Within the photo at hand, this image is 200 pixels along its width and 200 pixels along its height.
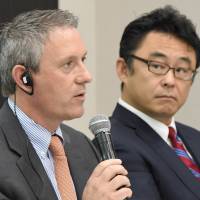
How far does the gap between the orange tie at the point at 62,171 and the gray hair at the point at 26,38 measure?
0.21 meters

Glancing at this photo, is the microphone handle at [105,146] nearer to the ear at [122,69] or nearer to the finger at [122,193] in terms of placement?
the finger at [122,193]

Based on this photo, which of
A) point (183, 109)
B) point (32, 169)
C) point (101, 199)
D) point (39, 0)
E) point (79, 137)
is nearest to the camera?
point (101, 199)

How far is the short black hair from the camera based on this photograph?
225cm

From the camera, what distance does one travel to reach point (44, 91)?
1.62 m

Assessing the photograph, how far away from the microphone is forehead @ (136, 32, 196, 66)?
729 millimetres

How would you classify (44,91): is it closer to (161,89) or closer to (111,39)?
(161,89)

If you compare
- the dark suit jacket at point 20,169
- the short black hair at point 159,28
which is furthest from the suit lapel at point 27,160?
the short black hair at point 159,28

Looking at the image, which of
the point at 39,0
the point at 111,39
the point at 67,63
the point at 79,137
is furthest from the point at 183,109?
the point at 67,63

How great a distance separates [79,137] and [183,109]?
1.52m

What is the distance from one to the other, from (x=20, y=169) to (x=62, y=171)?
0.16 metres

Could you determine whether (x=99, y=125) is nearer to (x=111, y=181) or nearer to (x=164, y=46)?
(x=111, y=181)

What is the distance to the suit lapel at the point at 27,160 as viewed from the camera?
1.53 meters

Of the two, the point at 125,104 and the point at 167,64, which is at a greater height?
the point at 167,64

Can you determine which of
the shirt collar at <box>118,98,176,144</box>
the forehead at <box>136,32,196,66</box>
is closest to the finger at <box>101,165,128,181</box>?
the shirt collar at <box>118,98,176,144</box>
